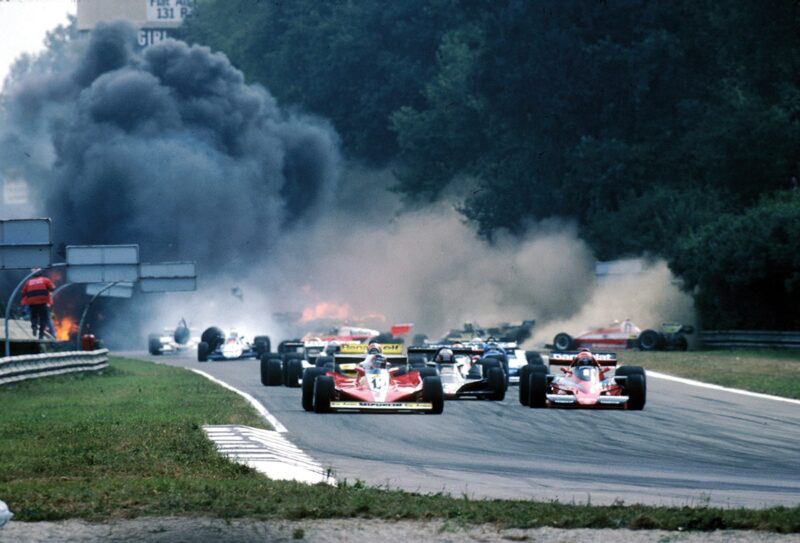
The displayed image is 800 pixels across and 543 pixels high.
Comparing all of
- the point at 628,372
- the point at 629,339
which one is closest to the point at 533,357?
the point at 628,372

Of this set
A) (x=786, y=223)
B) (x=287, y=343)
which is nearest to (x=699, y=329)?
(x=786, y=223)

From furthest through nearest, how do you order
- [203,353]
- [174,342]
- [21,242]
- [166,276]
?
1. [174,342]
2. [166,276]
3. [203,353]
4. [21,242]

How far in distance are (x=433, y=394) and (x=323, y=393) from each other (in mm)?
1852

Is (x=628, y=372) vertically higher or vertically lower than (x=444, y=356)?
lower

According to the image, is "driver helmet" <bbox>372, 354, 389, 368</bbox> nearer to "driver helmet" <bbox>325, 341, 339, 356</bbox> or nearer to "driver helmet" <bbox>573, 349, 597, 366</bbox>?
"driver helmet" <bbox>573, 349, 597, 366</bbox>

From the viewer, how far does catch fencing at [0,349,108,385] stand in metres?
33.7

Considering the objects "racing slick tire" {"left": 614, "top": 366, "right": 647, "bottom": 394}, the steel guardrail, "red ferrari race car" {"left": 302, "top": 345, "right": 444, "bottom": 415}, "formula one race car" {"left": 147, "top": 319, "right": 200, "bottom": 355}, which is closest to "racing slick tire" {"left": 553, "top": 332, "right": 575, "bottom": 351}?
the steel guardrail

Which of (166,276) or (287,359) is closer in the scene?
(287,359)

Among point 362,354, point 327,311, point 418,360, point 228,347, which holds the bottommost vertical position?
point 418,360

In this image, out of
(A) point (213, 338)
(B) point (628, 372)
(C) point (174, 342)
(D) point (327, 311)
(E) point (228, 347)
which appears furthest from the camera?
(D) point (327, 311)

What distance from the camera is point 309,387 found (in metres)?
25.9

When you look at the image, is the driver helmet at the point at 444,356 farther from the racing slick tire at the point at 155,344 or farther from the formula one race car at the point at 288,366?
the racing slick tire at the point at 155,344

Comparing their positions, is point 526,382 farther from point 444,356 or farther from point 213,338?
point 213,338

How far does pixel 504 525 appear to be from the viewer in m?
12.3
